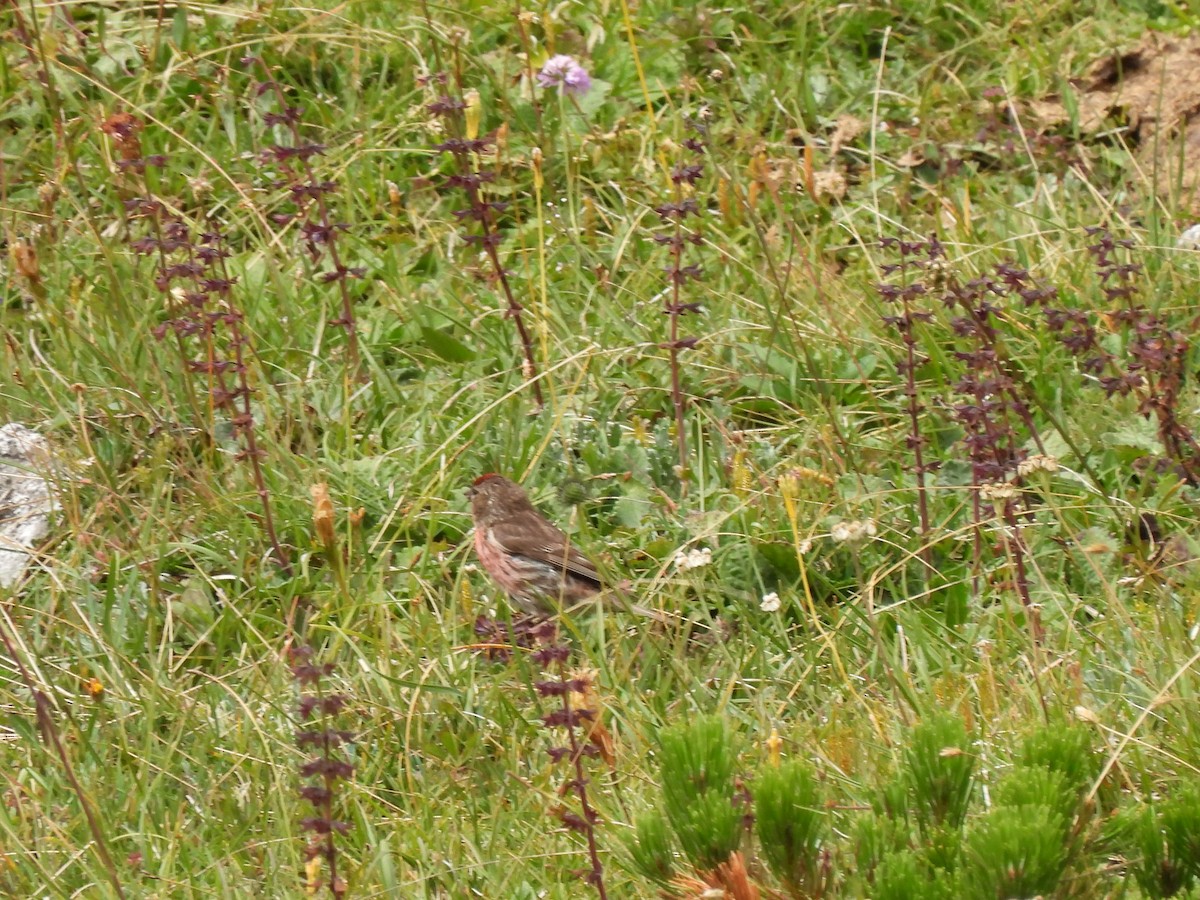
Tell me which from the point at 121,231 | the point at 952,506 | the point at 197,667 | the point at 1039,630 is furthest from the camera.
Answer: the point at 121,231

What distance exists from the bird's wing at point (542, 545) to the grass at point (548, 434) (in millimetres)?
79

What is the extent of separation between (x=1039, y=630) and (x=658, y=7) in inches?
163

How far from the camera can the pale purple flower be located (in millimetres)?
6402

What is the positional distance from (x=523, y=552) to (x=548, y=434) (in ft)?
1.99

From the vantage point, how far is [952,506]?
5098 millimetres

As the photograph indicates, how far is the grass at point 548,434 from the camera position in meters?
3.95

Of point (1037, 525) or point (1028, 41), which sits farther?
point (1028, 41)

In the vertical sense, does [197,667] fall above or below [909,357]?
below

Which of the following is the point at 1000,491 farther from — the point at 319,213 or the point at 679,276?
the point at 319,213

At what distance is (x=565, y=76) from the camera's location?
6555 mm

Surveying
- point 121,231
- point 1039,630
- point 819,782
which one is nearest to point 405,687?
point 819,782

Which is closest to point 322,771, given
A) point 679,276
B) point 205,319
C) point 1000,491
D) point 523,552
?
point 523,552

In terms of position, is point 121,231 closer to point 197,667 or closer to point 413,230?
point 413,230

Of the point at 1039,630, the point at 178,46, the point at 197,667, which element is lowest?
the point at 197,667
